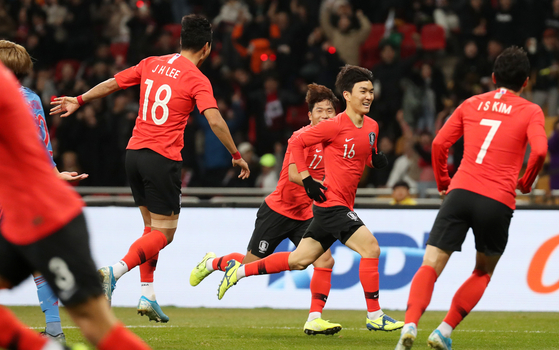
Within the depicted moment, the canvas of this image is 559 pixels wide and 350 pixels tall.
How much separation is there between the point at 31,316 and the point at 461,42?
9.81m

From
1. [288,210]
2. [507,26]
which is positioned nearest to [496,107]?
[288,210]

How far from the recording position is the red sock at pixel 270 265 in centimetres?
718

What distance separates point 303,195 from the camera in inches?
310

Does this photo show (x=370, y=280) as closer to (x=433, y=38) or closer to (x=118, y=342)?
(x=118, y=342)

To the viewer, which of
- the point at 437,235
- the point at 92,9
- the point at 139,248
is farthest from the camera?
the point at 92,9

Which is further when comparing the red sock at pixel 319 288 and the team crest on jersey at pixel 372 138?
the red sock at pixel 319 288

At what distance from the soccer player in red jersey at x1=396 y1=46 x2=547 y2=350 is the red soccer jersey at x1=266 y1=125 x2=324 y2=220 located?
2438mm

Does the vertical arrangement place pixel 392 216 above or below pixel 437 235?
below

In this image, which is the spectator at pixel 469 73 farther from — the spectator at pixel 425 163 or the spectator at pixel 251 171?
the spectator at pixel 251 171

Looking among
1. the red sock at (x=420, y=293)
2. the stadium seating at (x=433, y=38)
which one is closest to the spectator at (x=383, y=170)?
the stadium seating at (x=433, y=38)

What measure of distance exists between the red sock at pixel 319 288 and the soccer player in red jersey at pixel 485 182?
204 cm

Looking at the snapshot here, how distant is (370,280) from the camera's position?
21.8ft

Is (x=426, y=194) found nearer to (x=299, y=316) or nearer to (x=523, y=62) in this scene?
(x=299, y=316)

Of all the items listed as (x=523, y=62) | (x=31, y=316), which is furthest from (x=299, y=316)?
(x=523, y=62)
